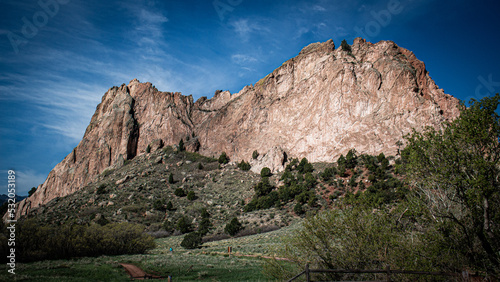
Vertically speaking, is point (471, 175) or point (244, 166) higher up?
point (244, 166)

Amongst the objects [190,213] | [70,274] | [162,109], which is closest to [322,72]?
[190,213]

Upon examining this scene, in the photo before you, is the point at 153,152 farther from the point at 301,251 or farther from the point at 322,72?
the point at 301,251

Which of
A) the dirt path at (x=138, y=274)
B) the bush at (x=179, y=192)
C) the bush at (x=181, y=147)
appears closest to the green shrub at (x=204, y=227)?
the bush at (x=179, y=192)

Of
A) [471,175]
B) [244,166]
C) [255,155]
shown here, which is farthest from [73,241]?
[255,155]

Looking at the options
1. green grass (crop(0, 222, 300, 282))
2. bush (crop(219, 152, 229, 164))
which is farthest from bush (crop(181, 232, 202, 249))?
bush (crop(219, 152, 229, 164))

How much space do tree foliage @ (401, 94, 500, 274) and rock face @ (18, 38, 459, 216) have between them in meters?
49.6

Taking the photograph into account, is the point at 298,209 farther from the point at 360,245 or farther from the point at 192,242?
the point at 360,245

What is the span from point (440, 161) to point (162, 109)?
106635 millimetres

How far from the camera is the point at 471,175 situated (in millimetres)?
8664

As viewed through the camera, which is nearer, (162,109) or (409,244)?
(409,244)

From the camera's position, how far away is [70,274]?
13.2 m

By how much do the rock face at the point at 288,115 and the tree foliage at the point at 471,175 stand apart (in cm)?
4960

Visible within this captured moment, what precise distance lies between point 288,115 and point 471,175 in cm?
6868

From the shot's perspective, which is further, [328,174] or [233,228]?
[328,174]
